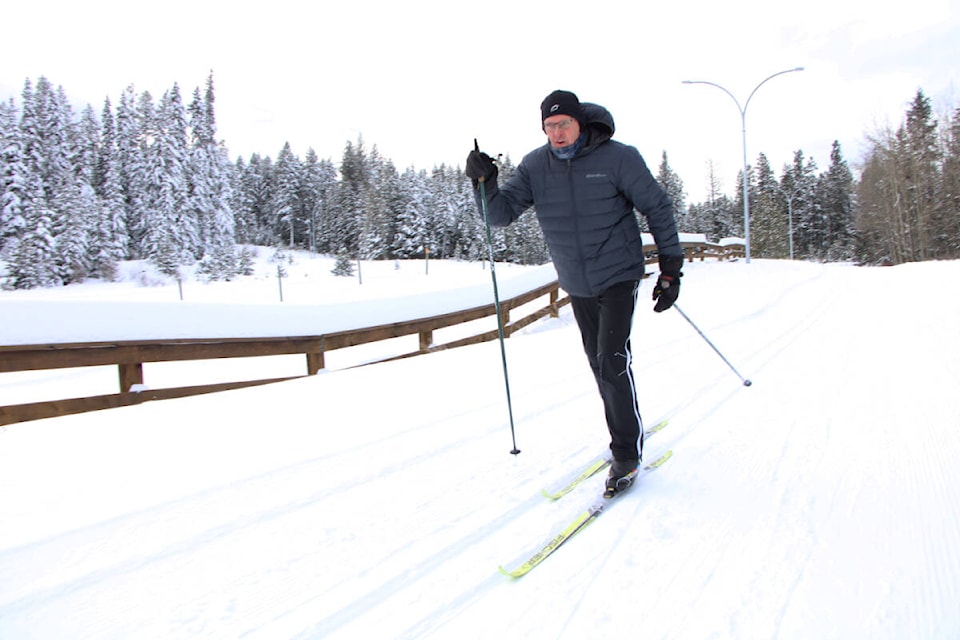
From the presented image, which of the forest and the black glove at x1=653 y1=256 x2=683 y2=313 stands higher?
the forest

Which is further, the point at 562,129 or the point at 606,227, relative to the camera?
the point at 606,227

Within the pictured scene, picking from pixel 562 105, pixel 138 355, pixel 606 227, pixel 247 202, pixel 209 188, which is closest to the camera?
pixel 562 105

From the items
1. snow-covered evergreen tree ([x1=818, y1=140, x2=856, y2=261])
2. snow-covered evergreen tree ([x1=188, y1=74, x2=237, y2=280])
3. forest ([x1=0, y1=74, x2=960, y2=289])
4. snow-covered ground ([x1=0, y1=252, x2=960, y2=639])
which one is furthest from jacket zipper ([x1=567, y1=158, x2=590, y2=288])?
snow-covered evergreen tree ([x1=818, y1=140, x2=856, y2=261])

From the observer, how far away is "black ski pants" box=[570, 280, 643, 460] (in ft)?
8.50

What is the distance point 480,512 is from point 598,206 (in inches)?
64.6

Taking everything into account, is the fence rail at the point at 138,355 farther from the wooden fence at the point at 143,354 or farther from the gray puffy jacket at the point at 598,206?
the gray puffy jacket at the point at 598,206

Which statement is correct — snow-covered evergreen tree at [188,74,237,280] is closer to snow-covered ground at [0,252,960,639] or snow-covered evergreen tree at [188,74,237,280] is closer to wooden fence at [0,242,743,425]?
wooden fence at [0,242,743,425]

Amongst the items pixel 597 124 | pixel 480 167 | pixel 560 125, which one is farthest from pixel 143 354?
pixel 597 124

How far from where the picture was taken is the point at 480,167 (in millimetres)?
2807

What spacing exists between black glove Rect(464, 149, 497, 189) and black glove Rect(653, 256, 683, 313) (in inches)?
41.6

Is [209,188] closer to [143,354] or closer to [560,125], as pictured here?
[143,354]

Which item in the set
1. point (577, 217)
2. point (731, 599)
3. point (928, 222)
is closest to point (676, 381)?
point (577, 217)

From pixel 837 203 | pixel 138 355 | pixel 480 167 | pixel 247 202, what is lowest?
pixel 138 355

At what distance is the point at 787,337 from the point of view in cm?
609
